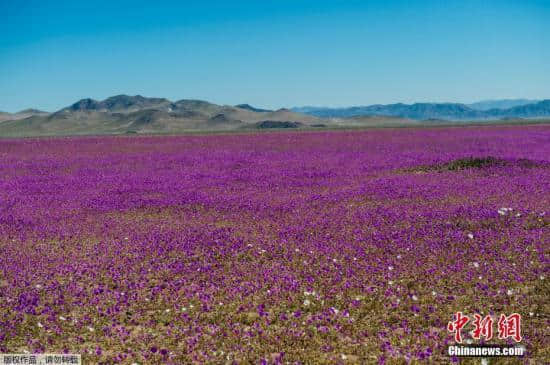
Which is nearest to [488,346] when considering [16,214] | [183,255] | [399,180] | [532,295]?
[532,295]

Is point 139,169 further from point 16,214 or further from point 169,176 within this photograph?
point 16,214

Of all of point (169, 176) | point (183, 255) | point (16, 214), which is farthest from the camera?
point (169, 176)

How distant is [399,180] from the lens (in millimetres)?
20719

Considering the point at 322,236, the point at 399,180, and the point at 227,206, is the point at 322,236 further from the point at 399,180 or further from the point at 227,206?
the point at 399,180

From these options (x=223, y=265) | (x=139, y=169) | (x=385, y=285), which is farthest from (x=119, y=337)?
(x=139, y=169)

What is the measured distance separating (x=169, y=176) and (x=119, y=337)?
60.1ft

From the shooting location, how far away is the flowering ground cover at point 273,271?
274 inches

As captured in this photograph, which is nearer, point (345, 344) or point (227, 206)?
point (345, 344)

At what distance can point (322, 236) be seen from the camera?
12.1 m

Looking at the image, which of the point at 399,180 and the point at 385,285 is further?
the point at 399,180

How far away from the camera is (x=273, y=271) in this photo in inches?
379

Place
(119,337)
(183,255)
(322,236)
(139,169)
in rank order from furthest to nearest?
(139,169)
(322,236)
(183,255)
(119,337)

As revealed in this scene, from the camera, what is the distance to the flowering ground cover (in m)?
6.95

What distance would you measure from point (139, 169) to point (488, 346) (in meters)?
25.6
